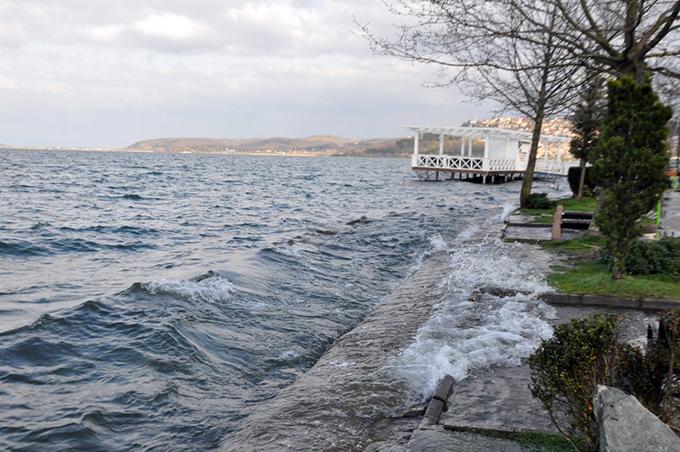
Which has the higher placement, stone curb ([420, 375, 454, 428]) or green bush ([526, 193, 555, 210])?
green bush ([526, 193, 555, 210])

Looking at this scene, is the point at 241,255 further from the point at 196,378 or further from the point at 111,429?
the point at 111,429

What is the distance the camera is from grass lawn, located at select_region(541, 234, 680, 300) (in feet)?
29.1

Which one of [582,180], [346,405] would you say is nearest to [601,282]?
[346,405]

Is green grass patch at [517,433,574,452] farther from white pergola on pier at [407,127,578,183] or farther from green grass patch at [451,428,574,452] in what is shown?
white pergola on pier at [407,127,578,183]

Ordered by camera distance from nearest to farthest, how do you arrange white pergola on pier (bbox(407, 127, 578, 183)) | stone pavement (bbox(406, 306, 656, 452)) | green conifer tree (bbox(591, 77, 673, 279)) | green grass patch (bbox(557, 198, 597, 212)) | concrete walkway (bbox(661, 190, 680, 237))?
1. stone pavement (bbox(406, 306, 656, 452))
2. green conifer tree (bbox(591, 77, 673, 279))
3. concrete walkway (bbox(661, 190, 680, 237))
4. green grass patch (bbox(557, 198, 597, 212))
5. white pergola on pier (bbox(407, 127, 578, 183))

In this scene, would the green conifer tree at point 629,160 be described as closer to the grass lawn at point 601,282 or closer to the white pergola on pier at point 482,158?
the grass lawn at point 601,282

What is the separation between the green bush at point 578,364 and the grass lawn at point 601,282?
17.7 feet

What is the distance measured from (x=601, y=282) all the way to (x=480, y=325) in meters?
2.78

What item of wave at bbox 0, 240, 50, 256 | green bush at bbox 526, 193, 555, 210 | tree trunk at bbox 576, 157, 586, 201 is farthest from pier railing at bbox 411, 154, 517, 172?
wave at bbox 0, 240, 50, 256

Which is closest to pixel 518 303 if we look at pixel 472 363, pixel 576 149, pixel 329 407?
pixel 472 363

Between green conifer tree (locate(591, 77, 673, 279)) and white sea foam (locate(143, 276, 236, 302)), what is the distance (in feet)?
22.9

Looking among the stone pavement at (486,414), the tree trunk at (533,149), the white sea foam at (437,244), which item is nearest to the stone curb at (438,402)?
the stone pavement at (486,414)

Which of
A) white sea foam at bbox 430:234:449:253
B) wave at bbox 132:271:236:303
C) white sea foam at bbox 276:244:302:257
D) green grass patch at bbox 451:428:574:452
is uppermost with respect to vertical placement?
green grass patch at bbox 451:428:574:452

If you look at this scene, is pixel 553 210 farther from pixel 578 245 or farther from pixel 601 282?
pixel 601 282
